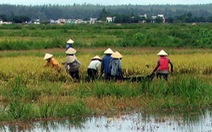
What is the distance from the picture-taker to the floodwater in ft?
28.8

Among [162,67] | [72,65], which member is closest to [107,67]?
[72,65]

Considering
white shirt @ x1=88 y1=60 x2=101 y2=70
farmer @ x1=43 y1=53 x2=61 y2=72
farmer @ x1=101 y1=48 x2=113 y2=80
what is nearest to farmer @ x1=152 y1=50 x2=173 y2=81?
farmer @ x1=101 y1=48 x2=113 y2=80

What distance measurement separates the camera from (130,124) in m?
9.22

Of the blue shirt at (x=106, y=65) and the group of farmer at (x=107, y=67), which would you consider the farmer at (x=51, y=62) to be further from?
the blue shirt at (x=106, y=65)

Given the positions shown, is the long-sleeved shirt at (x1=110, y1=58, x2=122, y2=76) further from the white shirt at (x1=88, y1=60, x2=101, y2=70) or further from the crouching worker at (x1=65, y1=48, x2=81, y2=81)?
the crouching worker at (x1=65, y1=48, x2=81, y2=81)

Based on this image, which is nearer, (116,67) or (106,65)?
(116,67)

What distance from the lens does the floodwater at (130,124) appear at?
8.77m

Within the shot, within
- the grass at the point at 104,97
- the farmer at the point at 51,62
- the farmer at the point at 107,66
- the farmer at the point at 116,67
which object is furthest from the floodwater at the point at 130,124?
the farmer at the point at 51,62

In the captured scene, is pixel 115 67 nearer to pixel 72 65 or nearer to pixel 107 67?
pixel 107 67

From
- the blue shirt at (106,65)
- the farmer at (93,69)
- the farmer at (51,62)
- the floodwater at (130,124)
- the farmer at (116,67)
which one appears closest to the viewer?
the floodwater at (130,124)

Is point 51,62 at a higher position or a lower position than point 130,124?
higher

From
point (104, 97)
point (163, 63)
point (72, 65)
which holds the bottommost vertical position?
point (104, 97)

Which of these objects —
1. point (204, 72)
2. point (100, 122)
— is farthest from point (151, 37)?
Result: point (100, 122)

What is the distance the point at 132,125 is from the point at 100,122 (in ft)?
1.90
